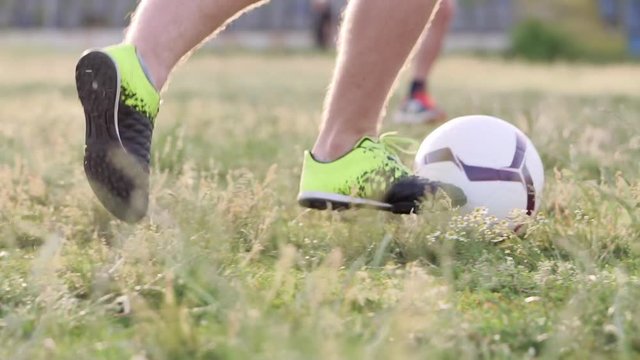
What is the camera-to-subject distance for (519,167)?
2.89 m

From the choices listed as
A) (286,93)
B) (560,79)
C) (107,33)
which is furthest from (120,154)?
(107,33)

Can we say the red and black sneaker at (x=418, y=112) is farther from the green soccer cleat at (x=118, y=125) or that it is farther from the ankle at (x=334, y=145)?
the green soccer cleat at (x=118, y=125)

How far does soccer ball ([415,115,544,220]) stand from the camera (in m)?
2.81

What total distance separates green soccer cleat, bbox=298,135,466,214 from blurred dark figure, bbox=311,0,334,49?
19.7 metres

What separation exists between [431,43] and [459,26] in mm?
19959

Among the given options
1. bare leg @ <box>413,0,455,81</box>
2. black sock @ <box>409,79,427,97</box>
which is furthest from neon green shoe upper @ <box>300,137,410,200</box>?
bare leg @ <box>413,0,455,81</box>

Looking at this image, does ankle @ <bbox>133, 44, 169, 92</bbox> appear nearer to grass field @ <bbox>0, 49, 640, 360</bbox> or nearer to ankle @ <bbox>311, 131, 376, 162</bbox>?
grass field @ <bbox>0, 49, 640, 360</bbox>

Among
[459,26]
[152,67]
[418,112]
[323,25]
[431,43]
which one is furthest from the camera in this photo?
[459,26]

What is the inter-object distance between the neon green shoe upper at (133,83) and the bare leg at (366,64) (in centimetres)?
46

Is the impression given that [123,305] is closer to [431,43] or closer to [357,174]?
[357,174]

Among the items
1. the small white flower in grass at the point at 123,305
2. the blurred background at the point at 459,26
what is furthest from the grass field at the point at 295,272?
the blurred background at the point at 459,26

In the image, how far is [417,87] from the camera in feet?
20.8

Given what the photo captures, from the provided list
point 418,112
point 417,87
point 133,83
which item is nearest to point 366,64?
point 133,83

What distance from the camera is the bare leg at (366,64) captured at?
2.87m
